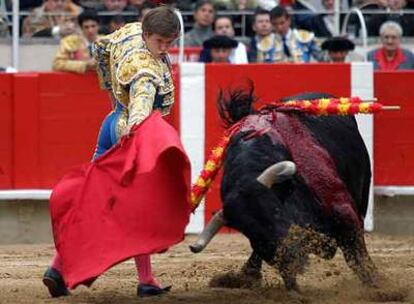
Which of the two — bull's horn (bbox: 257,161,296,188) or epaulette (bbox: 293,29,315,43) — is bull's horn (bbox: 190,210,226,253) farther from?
epaulette (bbox: 293,29,315,43)

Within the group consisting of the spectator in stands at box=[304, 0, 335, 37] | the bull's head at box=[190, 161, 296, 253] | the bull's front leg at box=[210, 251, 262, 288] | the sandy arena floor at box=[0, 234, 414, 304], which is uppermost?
the spectator in stands at box=[304, 0, 335, 37]

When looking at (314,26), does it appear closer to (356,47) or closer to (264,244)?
(356,47)

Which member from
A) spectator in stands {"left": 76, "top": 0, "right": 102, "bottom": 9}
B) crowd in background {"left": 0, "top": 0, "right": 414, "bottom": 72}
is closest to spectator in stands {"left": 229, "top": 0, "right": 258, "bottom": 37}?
crowd in background {"left": 0, "top": 0, "right": 414, "bottom": 72}

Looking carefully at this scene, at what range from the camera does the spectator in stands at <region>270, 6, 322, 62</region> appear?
11.0 m

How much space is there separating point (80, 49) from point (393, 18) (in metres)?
3.12

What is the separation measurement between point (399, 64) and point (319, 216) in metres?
4.64

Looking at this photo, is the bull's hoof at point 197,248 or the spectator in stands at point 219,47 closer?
the bull's hoof at point 197,248

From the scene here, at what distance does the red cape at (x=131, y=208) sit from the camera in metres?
6.21

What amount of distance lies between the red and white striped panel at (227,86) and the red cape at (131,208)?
332 cm

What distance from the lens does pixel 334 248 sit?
6.76 metres

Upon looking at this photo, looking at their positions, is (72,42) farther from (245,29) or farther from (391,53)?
(391,53)

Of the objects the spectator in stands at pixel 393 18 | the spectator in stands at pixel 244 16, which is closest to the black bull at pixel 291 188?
the spectator in stands at pixel 244 16

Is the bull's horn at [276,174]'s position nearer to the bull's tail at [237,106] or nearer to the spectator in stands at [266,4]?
the bull's tail at [237,106]

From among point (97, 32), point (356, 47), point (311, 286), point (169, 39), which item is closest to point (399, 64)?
point (356, 47)
